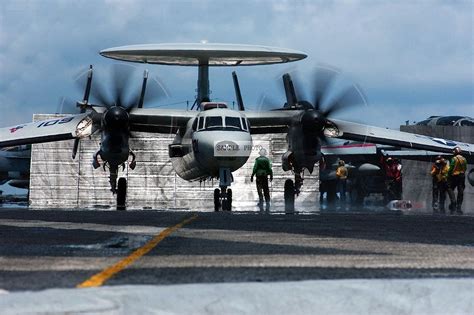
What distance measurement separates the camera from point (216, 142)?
27.8 metres

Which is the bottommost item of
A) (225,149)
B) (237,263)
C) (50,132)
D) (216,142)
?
(237,263)

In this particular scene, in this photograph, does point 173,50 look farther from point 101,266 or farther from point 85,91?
point 101,266

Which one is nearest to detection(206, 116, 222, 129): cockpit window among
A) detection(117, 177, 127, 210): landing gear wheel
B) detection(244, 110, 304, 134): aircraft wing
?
detection(244, 110, 304, 134): aircraft wing

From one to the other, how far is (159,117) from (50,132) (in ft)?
13.2

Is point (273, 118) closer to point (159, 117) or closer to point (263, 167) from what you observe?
point (263, 167)

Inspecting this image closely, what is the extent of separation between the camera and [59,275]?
7.06 metres

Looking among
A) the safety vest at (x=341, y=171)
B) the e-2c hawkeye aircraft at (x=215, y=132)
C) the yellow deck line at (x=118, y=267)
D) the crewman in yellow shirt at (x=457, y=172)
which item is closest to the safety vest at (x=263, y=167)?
the e-2c hawkeye aircraft at (x=215, y=132)

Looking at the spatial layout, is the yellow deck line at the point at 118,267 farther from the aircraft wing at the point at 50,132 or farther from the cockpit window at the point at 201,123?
the aircraft wing at the point at 50,132

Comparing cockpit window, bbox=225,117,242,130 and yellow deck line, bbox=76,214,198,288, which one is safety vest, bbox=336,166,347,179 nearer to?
cockpit window, bbox=225,117,242,130

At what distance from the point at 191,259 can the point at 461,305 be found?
12.3 feet

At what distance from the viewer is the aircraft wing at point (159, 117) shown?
31.7 meters

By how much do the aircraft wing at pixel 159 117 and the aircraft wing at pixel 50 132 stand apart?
1.75m

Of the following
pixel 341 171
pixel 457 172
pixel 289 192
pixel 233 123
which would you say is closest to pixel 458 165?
pixel 457 172

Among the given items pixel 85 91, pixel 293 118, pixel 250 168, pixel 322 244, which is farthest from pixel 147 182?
pixel 322 244
